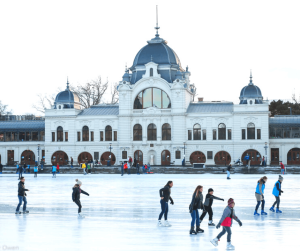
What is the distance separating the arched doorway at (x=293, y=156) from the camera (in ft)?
230

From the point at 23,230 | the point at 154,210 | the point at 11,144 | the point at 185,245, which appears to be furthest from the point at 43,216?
the point at 11,144

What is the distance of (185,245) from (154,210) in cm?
756

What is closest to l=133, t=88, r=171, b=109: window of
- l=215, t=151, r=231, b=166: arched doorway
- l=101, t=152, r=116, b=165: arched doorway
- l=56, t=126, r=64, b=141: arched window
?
l=101, t=152, r=116, b=165: arched doorway

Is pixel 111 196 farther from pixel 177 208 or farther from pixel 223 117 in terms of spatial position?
pixel 223 117

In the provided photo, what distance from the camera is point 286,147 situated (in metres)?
70.8

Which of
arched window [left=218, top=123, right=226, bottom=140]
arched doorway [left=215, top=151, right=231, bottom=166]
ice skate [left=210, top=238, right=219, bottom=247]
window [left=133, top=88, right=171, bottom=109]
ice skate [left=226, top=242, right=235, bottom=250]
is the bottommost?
ice skate [left=226, top=242, right=235, bottom=250]

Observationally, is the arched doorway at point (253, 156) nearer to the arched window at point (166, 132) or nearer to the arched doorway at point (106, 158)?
the arched window at point (166, 132)

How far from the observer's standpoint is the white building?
70.9 m

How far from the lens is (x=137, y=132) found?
74.6 m

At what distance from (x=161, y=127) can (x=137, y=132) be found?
3.98m

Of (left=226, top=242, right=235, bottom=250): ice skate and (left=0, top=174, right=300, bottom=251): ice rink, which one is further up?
(left=0, top=174, right=300, bottom=251): ice rink

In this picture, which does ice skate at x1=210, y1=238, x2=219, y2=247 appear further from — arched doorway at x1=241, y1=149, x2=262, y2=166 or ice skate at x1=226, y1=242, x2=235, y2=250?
arched doorway at x1=241, y1=149, x2=262, y2=166

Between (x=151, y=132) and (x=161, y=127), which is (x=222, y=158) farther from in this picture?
(x=151, y=132)

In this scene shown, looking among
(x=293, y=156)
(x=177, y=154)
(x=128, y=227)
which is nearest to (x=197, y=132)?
(x=177, y=154)
